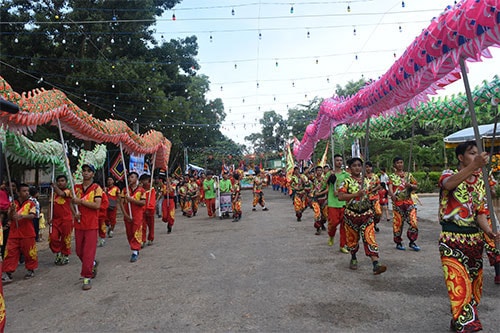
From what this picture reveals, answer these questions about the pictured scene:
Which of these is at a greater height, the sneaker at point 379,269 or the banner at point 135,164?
the banner at point 135,164

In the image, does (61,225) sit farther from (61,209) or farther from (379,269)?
(379,269)

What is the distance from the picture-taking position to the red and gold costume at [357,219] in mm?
5191

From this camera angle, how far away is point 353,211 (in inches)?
212

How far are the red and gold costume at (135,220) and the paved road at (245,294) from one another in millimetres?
386

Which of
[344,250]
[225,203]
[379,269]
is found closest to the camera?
[379,269]

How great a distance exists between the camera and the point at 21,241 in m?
5.84

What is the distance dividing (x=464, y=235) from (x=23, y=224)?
598cm

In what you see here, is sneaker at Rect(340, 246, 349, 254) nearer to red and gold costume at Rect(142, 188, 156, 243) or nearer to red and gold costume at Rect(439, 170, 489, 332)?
red and gold costume at Rect(439, 170, 489, 332)

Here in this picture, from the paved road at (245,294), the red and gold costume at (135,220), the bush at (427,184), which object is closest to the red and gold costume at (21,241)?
the paved road at (245,294)

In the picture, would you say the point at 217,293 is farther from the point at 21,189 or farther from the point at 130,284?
the point at 21,189

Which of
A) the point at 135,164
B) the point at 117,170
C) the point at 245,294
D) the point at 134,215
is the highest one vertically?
the point at 135,164

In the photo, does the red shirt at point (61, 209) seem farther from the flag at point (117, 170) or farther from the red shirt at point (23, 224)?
the flag at point (117, 170)

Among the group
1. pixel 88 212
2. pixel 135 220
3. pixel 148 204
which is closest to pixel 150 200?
pixel 148 204

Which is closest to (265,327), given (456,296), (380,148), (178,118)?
(456,296)
